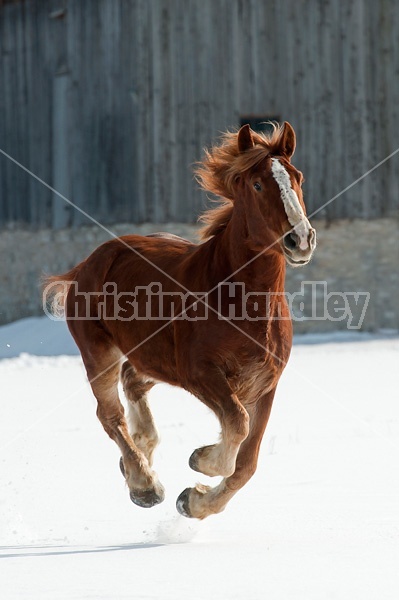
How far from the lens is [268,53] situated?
16.9 metres

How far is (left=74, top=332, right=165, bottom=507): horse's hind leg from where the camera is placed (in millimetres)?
5969

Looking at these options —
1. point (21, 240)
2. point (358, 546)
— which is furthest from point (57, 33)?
point (358, 546)

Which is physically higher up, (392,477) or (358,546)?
(358,546)

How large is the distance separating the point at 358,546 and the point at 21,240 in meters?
15.5

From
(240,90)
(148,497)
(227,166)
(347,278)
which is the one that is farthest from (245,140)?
(347,278)

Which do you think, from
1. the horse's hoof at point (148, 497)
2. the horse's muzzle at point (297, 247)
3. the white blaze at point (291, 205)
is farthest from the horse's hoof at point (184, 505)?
the white blaze at point (291, 205)

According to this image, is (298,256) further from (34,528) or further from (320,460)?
(320,460)

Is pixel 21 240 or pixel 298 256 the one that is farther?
pixel 21 240

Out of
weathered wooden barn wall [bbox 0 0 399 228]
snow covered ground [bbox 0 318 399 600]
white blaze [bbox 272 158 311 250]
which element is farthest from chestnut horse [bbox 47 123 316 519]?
weathered wooden barn wall [bbox 0 0 399 228]

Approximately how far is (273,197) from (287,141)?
0.52 meters

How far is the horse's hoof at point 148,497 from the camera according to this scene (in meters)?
5.94

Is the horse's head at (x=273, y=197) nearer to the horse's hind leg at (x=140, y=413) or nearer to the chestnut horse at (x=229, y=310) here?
the chestnut horse at (x=229, y=310)

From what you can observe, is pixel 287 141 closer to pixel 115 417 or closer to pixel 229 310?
pixel 229 310

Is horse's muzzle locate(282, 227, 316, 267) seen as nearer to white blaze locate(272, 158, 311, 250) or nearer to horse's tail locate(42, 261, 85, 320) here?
white blaze locate(272, 158, 311, 250)
